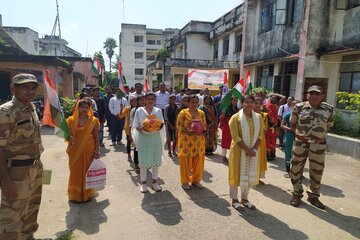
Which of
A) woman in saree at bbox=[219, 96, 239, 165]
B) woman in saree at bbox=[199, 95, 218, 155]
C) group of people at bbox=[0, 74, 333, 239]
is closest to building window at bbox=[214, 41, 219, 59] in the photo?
woman in saree at bbox=[199, 95, 218, 155]

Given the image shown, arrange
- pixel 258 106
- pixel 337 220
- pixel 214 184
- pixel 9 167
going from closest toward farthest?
pixel 9 167 < pixel 337 220 < pixel 214 184 < pixel 258 106

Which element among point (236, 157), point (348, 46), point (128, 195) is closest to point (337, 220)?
point (236, 157)

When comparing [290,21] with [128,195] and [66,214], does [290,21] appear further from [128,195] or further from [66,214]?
[66,214]

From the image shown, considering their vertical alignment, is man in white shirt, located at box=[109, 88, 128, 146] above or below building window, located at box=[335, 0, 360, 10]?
below

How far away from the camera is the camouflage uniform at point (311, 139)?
160 inches

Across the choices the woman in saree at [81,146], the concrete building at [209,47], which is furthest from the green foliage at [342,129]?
the concrete building at [209,47]

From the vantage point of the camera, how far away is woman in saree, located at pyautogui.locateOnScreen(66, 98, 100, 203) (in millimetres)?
4027

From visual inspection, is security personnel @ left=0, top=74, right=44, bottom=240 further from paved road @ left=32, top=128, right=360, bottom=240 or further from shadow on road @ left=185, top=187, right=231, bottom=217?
shadow on road @ left=185, top=187, right=231, bottom=217

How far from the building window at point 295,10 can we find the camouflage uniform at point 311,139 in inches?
359

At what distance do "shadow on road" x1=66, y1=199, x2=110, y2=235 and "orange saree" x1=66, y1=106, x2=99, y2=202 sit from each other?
0.16m

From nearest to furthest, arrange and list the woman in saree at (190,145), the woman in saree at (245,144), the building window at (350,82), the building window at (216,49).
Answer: the woman in saree at (245,144) < the woman in saree at (190,145) < the building window at (350,82) < the building window at (216,49)

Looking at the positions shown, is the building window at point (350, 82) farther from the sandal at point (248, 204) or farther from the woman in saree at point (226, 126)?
the sandal at point (248, 204)

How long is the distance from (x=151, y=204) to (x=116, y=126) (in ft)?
15.1

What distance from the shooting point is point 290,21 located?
12.3 metres
